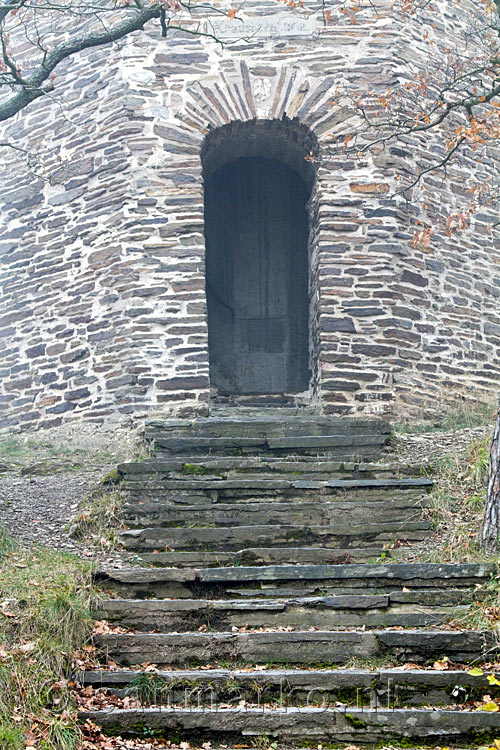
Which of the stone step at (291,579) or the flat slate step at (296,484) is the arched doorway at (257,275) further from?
the stone step at (291,579)

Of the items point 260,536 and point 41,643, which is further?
point 260,536

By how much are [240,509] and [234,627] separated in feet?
5.05

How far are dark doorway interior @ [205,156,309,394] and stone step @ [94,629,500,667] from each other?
6.98 meters

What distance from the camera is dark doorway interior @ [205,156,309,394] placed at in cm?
1195

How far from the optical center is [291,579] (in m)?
5.56

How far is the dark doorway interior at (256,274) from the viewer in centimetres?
1195

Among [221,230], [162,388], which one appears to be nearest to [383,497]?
[162,388]

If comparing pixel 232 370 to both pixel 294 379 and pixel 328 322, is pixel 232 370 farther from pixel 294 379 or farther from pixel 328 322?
pixel 328 322

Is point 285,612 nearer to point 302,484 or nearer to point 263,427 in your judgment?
point 302,484

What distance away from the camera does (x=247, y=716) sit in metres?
4.32

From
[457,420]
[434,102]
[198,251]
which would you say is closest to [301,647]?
[457,420]

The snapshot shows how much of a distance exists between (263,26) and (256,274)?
3101mm

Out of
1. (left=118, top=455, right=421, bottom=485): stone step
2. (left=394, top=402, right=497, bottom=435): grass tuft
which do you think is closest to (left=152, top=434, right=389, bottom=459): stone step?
(left=118, top=455, right=421, bottom=485): stone step

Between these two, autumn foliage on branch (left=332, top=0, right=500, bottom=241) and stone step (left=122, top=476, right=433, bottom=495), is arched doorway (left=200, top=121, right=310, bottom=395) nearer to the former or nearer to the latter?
autumn foliage on branch (left=332, top=0, right=500, bottom=241)
